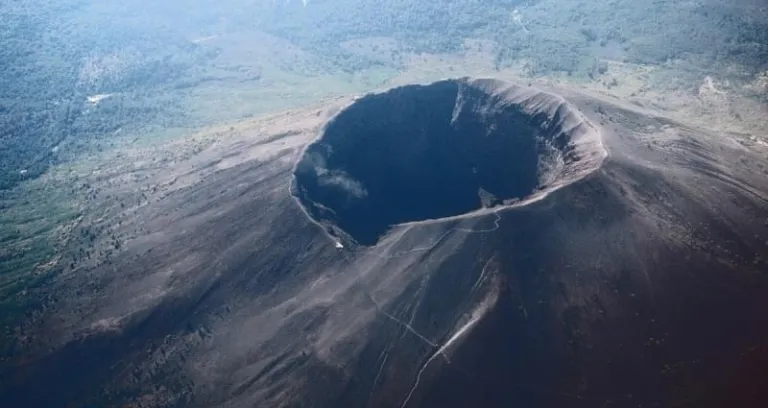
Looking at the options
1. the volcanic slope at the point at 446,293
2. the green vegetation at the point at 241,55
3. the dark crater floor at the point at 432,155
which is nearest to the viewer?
the volcanic slope at the point at 446,293

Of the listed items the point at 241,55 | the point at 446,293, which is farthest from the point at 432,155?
the point at 241,55

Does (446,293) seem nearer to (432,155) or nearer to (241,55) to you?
(432,155)

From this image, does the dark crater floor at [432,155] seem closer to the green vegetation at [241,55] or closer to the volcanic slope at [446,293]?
the volcanic slope at [446,293]

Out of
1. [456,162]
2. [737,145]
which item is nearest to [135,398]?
[456,162]

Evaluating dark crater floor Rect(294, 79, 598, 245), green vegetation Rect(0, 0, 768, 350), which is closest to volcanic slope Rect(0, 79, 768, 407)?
dark crater floor Rect(294, 79, 598, 245)

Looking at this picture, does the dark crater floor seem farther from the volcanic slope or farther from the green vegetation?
the green vegetation

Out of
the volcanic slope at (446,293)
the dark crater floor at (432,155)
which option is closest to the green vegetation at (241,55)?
the volcanic slope at (446,293)

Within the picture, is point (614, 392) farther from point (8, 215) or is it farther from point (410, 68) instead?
point (410, 68)
